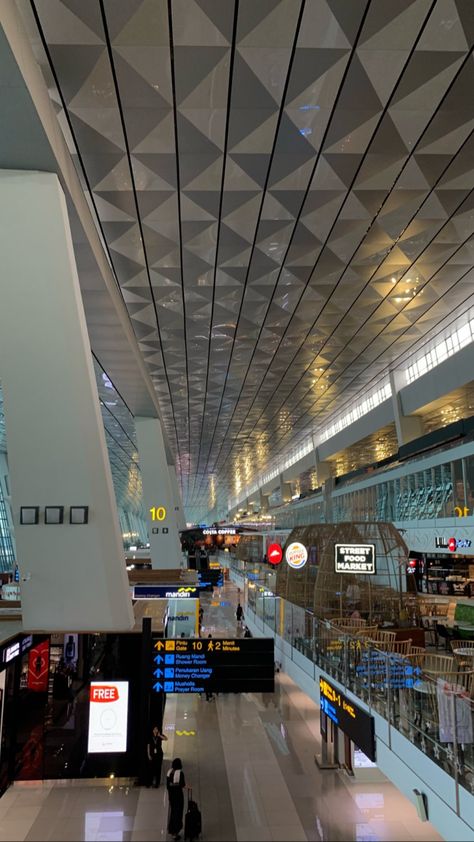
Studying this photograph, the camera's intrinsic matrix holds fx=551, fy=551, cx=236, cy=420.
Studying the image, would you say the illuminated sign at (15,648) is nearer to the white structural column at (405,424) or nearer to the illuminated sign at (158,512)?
the illuminated sign at (158,512)

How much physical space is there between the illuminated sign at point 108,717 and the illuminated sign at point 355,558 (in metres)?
7.58

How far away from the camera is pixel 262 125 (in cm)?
827

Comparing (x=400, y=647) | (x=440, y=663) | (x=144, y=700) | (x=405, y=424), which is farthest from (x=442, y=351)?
(x=144, y=700)

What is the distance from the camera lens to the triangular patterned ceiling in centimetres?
662

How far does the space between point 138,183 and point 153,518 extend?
1683cm

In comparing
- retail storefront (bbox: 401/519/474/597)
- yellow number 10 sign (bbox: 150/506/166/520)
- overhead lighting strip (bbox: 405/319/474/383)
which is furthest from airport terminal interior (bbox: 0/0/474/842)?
yellow number 10 sign (bbox: 150/506/166/520)

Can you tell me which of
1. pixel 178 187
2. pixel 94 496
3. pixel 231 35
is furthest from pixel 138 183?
pixel 94 496

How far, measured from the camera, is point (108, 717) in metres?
8.85

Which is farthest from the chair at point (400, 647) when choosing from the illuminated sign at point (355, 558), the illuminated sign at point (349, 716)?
the illuminated sign at point (355, 558)

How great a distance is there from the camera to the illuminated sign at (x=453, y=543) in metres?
18.1

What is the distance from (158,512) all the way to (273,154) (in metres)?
17.7

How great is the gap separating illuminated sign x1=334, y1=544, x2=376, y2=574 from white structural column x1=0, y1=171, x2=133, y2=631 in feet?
27.4

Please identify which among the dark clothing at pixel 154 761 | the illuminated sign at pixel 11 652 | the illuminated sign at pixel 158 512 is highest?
the illuminated sign at pixel 158 512

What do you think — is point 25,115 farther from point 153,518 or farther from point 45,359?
point 153,518
